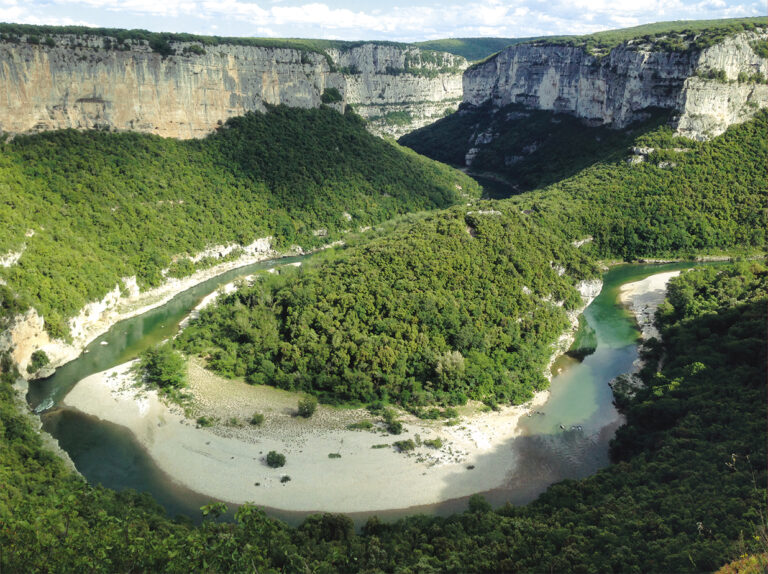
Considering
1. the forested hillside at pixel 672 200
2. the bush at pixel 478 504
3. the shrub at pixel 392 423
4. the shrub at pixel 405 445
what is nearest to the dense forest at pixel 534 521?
the bush at pixel 478 504

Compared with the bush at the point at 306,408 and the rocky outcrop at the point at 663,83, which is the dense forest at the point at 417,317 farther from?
the rocky outcrop at the point at 663,83

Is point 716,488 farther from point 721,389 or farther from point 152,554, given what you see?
point 152,554

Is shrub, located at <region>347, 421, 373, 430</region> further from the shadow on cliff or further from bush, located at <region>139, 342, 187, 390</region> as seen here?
the shadow on cliff

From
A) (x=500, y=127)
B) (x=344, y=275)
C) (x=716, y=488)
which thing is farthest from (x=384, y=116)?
(x=716, y=488)

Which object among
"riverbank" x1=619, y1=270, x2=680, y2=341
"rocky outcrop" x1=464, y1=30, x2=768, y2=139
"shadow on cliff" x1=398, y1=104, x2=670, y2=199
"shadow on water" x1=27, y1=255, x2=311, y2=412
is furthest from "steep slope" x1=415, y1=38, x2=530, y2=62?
"shadow on water" x1=27, y1=255, x2=311, y2=412

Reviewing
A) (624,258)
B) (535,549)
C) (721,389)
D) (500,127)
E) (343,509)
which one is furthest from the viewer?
(500,127)

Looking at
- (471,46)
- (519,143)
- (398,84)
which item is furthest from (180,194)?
(471,46)

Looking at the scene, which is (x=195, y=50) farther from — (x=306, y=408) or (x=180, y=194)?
(x=306, y=408)
